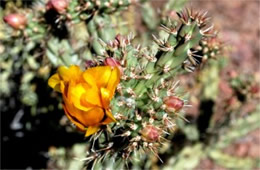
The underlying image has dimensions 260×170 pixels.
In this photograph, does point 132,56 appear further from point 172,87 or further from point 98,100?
point 98,100

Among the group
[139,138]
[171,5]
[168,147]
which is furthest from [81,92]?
[168,147]

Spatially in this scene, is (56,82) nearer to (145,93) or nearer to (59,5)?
(145,93)

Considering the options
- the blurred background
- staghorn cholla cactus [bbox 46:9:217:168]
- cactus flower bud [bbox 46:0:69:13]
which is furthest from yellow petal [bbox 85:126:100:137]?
the blurred background

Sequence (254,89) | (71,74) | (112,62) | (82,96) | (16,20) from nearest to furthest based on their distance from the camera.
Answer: (82,96) → (71,74) → (112,62) → (16,20) → (254,89)

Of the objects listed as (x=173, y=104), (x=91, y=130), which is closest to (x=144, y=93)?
(x=173, y=104)

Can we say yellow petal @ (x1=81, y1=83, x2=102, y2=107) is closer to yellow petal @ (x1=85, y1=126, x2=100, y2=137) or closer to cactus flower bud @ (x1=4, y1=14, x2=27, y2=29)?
yellow petal @ (x1=85, y1=126, x2=100, y2=137)

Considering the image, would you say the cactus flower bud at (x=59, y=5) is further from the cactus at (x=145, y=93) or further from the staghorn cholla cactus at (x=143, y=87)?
the cactus at (x=145, y=93)
